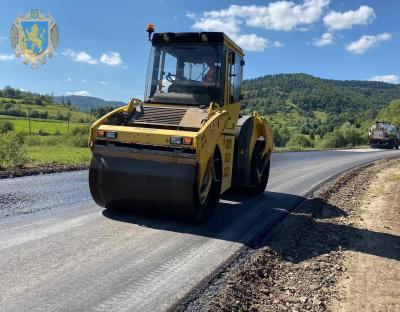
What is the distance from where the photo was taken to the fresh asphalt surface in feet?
13.0

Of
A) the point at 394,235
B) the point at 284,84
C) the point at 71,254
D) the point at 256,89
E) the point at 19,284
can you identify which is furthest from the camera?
the point at 284,84

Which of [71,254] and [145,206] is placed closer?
[71,254]

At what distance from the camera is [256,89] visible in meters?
146

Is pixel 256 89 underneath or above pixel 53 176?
above

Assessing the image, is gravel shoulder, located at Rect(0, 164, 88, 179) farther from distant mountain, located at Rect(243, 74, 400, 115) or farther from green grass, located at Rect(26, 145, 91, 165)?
distant mountain, located at Rect(243, 74, 400, 115)

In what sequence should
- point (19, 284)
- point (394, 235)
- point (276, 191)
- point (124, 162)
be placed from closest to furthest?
point (19, 284), point (124, 162), point (394, 235), point (276, 191)

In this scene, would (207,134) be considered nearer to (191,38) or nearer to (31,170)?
(191,38)

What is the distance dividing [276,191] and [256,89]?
137 meters

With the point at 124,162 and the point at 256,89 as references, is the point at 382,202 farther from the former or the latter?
the point at 256,89

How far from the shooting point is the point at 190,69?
26.4 feet

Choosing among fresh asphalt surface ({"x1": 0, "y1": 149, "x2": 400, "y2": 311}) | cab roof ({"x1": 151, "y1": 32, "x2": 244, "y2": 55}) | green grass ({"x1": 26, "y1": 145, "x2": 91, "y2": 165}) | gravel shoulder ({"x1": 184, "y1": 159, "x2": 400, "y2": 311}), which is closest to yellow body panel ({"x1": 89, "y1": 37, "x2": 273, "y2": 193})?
cab roof ({"x1": 151, "y1": 32, "x2": 244, "y2": 55})

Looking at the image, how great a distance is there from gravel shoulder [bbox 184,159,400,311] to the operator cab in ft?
8.99

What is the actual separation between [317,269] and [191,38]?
4688mm

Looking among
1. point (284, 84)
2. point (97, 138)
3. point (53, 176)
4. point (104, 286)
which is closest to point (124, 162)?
point (97, 138)
